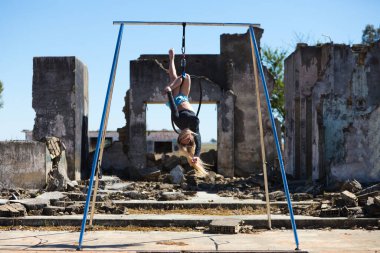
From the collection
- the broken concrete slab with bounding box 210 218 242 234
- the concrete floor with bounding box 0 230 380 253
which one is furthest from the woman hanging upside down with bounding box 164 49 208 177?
the concrete floor with bounding box 0 230 380 253

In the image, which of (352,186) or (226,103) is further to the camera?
(226,103)

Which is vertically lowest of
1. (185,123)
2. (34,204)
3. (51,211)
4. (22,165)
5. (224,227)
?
(224,227)

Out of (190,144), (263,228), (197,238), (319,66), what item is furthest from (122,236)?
(319,66)

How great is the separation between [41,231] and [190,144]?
2.89m

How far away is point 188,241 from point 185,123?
174 cm

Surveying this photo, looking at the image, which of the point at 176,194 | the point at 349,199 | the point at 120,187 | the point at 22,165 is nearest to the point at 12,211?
the point at 176,194

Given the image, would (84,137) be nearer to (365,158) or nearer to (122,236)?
(365,158)

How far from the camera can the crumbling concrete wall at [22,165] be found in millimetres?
14750

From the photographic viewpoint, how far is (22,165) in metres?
14.8

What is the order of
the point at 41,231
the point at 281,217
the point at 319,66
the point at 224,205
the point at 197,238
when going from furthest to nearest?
the point at 319,66
the point at 224,205
the point at 281,217
the point at 41,231
the point at 197,238

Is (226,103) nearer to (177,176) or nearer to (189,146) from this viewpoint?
(177,176)

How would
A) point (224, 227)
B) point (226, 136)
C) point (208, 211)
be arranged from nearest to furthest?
point (224, 227) < point (208, 211) < point (226, 136)

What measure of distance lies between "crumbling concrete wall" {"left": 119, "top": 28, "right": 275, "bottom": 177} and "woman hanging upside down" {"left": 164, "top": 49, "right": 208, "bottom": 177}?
10.9 m

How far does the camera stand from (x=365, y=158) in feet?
45.9
